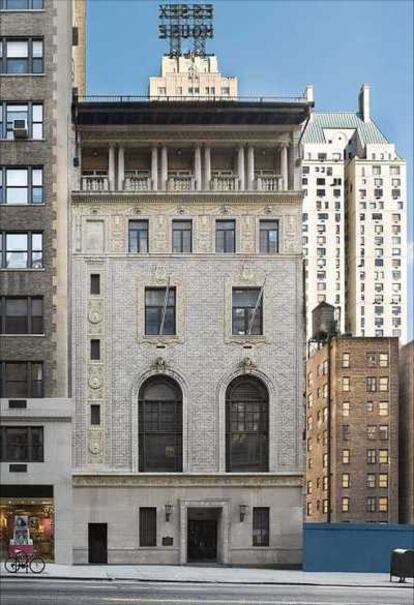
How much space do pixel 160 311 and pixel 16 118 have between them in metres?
11.5

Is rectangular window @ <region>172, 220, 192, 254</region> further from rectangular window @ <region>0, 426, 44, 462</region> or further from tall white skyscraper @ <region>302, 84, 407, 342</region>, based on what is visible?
tall white skyscraper @ <region>302, 84, 407, 342</region>

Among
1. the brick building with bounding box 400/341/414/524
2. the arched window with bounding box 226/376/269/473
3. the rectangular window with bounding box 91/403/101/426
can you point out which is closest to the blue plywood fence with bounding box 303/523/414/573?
the arched window with bounding box 226/376/269/473

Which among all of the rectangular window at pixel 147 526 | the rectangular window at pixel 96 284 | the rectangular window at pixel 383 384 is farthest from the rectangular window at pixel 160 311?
the rectangular window at pixel 383 384

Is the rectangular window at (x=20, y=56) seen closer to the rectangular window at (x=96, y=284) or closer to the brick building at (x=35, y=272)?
the brick building at (x=35, y=272)

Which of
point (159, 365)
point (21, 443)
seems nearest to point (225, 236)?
point (159, 365)

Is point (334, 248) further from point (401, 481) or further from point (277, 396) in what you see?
point (277, 396)

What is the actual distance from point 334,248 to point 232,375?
11445cm

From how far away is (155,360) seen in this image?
Result: 164ft

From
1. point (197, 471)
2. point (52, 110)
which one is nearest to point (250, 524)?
point (197, 471)

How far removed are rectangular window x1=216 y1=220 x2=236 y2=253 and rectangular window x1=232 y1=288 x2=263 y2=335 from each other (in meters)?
2.12

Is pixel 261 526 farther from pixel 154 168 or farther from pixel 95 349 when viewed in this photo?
pixel 154 168

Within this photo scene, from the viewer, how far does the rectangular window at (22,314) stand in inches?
1939

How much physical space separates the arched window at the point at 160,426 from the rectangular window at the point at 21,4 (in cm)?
1880

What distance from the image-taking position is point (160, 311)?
50.3 meters
